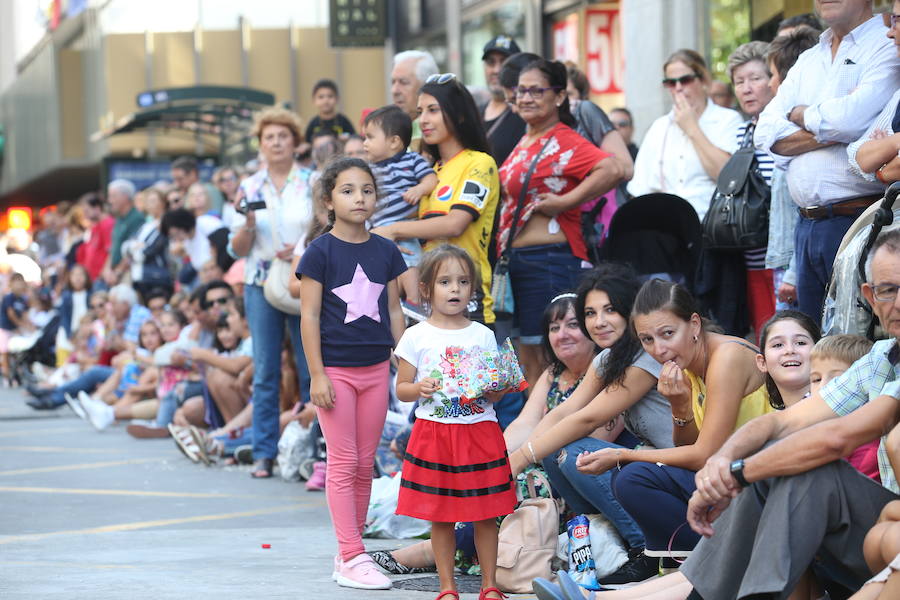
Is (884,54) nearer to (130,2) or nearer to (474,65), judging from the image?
(474,65)

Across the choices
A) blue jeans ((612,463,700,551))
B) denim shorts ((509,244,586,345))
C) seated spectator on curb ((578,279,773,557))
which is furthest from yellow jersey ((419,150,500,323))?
blue jeans ((612,463,700,551))

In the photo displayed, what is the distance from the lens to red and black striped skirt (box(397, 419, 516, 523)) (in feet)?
18.3

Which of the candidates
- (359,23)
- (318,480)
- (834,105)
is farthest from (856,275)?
(359,23)

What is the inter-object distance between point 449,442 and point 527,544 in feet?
1.97

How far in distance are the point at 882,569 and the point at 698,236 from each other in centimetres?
376

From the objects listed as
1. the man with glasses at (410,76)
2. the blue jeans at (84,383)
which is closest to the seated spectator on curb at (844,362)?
the man with glasses at (410,76)

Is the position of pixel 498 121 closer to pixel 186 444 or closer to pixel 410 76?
pixel 410 76

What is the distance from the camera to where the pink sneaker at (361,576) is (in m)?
5.96

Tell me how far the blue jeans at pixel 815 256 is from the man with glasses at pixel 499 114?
7.91 feet

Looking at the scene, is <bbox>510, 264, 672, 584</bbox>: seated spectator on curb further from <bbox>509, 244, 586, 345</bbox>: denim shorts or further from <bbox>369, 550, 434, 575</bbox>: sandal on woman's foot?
<bbox>509, 244, 586, 345</bbox>: denim shorts

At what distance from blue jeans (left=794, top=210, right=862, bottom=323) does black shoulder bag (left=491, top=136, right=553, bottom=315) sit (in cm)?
160

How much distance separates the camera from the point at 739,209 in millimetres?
7195

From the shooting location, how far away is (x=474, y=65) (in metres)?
17.9

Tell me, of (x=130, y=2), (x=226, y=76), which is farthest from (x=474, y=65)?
(x=130, y=2)
